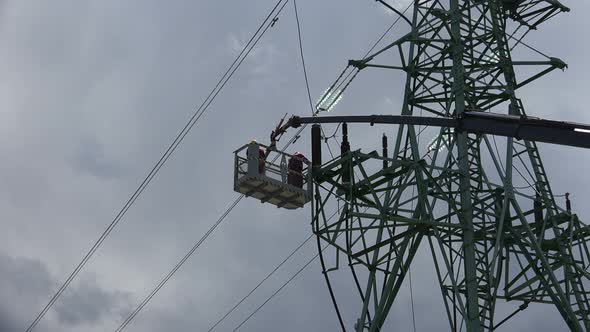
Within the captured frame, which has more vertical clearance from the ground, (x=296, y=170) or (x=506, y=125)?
(x=296, y=170)

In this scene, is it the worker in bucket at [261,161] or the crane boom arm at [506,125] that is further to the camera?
the worker in bucket at [261,161]

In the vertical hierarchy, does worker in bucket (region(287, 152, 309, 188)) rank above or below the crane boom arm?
above

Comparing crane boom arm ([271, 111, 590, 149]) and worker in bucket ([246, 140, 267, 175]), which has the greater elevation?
worker in bucket ([246, 140, 267, 175])

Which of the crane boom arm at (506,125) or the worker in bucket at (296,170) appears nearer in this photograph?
the crane boom arm at (506,125)

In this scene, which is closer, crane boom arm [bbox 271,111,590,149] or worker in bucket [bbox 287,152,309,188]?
crane boom arm [bbox 271,111,590,149]

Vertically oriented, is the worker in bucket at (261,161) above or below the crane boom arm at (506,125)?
above

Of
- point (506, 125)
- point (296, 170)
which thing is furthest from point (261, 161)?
point (506, 125)

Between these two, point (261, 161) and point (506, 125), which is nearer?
point (506, 125)

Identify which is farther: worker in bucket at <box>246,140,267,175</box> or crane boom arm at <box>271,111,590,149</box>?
worker in bucket at <box>246,140,267,175</box>

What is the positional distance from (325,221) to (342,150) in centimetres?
273

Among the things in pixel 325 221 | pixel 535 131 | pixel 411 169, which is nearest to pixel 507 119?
pixel 535 131

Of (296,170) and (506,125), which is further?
(296,170)

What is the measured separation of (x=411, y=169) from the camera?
4006cm

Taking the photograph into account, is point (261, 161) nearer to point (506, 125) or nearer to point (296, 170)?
point (296, 170)
